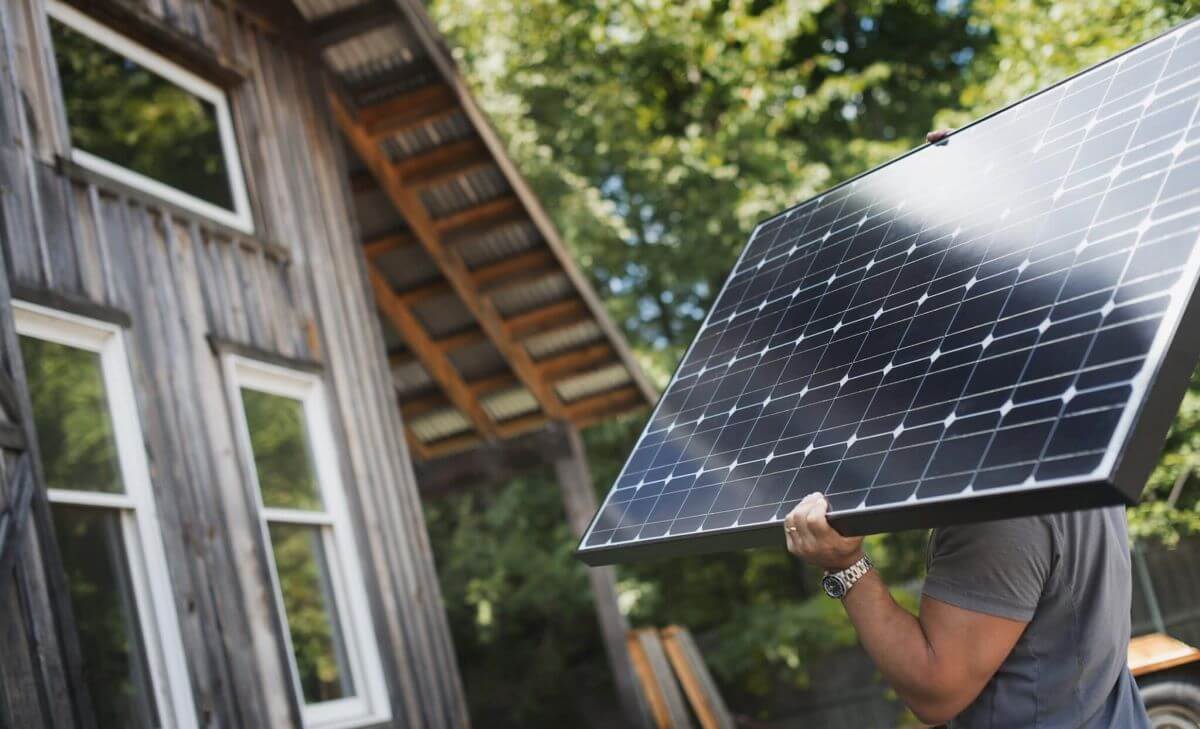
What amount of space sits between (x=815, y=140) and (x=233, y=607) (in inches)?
671

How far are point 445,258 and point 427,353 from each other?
1.54 metres

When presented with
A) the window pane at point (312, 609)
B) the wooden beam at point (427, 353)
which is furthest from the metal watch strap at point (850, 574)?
the wooden beam at point (427, 353)

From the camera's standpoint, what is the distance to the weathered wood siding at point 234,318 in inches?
236

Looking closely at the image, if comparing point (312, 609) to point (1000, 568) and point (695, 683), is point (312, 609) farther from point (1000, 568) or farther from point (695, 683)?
point (1000, 568)

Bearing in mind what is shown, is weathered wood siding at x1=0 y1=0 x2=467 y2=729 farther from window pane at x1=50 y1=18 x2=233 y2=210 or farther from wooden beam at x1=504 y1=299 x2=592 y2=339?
wooden beam at x1=504 y1=299 x2=592 y2=339

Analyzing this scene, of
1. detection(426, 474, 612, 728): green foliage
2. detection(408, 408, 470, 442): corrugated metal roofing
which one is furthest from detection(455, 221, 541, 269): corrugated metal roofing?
detection(426, 474, 612, 728): green foliage

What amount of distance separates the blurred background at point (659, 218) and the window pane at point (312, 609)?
32.8 ft

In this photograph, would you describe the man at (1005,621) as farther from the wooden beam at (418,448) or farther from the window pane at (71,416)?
the wooden beam at (418,448)

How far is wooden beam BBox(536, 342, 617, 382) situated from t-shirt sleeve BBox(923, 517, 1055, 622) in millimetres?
10378

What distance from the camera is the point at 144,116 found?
376 inches

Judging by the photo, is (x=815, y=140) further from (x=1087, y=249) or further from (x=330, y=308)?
(x=1087, y=249)

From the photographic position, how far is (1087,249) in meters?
2.71

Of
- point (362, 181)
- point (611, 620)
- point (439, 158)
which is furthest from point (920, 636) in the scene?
point (611, 620)

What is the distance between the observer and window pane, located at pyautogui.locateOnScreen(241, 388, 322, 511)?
7.63 meters
